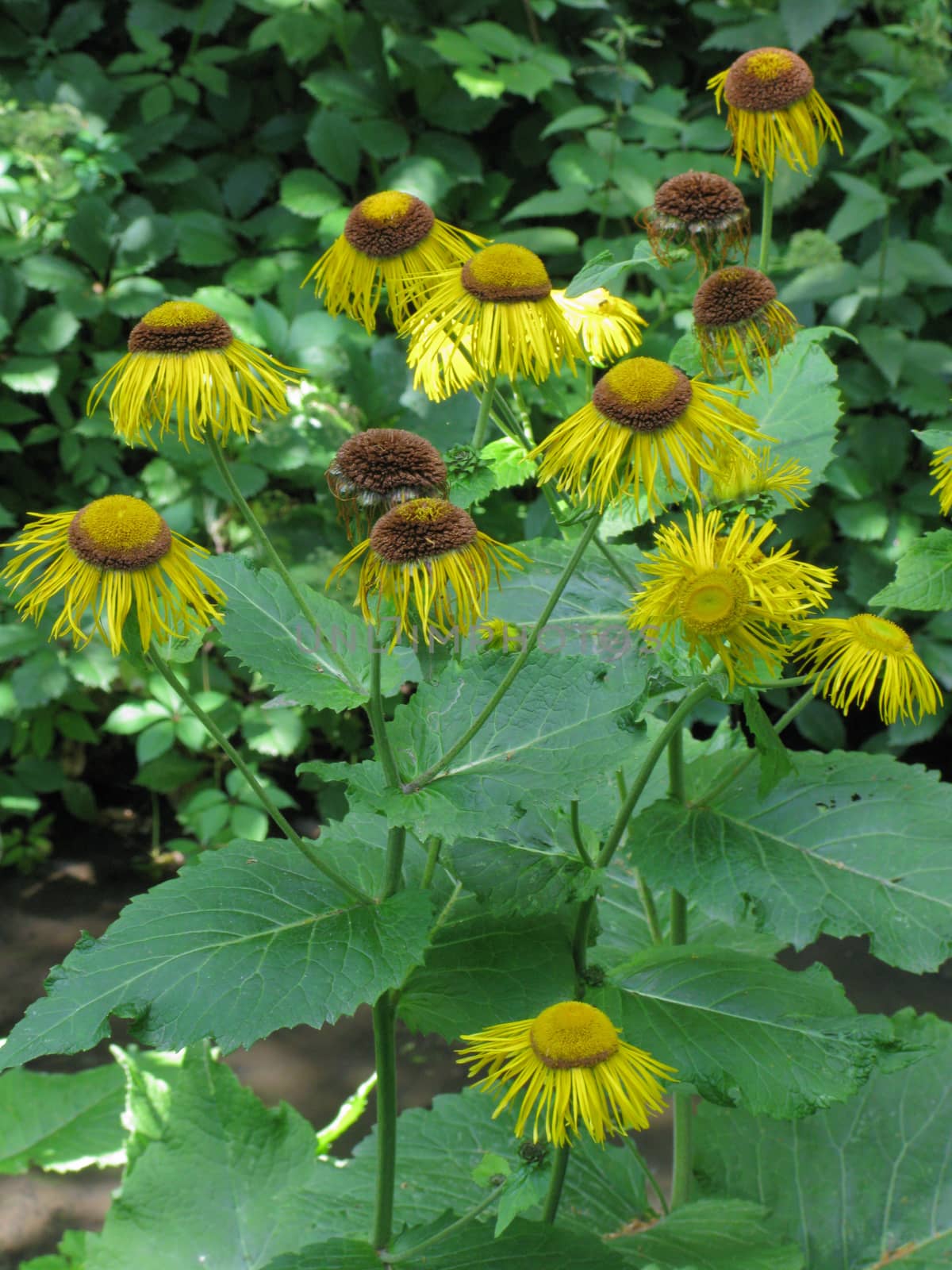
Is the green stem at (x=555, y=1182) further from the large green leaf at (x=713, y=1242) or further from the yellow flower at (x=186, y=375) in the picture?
the yellow flower at (x=186, y=375)

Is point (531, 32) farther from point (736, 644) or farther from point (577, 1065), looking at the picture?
point (577, 1065)

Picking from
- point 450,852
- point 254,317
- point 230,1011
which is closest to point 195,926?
point 230,1011

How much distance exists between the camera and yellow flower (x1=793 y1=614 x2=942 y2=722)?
2.56ft

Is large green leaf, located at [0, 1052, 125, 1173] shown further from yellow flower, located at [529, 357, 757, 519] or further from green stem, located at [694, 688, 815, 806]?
yellow flower, located at [529, 357, 757, 519]

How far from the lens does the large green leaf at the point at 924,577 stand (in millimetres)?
796

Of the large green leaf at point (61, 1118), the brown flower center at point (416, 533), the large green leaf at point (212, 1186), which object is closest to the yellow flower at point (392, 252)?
the brown flower center at point (416, 533)

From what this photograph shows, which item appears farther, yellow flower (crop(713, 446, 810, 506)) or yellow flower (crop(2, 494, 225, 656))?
yellow flower (crop(713, 446, 810, 506))

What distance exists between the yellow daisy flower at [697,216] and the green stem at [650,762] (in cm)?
31

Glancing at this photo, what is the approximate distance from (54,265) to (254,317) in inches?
18.4

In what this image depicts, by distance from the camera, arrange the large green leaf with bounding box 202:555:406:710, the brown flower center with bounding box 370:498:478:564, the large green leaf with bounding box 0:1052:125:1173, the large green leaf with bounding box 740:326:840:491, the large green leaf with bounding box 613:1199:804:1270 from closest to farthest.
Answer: the brown flower center with bounding box 370:498:478:564 → the large green leaf with bounding box 202:555:406:710 → the large green leaf with bounding box 613:1199:804:1270 → the large green leaf with bounding box 740:326:840:491 → the large green leaf with bounding box 0:1052:125:1173

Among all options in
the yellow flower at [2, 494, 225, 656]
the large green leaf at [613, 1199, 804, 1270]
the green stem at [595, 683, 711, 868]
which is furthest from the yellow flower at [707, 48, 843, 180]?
the large green leaf at [613, 1199, 804, 1270]

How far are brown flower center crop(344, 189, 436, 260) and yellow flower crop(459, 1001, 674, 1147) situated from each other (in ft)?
1.56

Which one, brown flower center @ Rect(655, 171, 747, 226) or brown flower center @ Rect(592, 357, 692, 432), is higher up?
brown flower center @ Rect(655, 171, 747, 226)

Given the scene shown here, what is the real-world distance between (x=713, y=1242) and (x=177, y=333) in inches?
29.1
